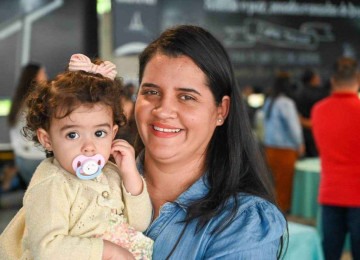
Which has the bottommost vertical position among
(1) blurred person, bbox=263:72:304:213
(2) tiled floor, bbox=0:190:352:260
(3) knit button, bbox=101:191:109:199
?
(2) tiled floor, bbox=0:190:352:260

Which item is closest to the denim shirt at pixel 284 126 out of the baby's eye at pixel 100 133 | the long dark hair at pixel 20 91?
the long dark hair at pixel 20 91

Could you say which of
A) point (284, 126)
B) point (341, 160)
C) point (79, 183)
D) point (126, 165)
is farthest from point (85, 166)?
point (284, 126)

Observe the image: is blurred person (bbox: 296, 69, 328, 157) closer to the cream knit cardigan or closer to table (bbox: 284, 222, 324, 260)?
table (bbox: 284, 222, 324, 260)

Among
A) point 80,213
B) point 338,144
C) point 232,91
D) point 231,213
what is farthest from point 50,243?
point 338,144

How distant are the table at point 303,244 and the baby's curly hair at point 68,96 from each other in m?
1.93

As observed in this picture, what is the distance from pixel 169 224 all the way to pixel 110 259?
0.77 ft

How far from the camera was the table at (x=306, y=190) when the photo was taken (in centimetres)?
571

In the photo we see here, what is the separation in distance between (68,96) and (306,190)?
4697 millimetres

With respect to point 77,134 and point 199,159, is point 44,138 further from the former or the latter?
point 199,159

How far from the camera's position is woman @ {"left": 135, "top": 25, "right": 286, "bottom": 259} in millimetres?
1531

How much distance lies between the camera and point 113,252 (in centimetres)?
141

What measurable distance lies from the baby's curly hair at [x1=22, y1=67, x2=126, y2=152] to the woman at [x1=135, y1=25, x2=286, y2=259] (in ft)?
0.56

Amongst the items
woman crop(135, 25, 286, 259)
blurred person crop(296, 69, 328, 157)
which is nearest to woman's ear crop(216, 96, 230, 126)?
woman crop(135, 25, 286, 259)

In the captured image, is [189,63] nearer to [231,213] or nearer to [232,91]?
[232,91]
